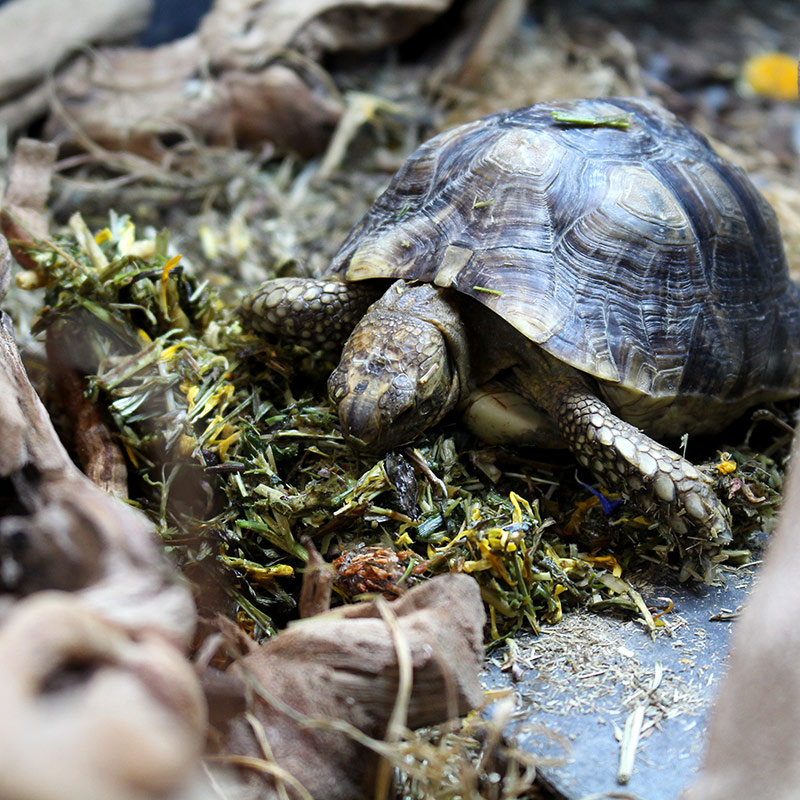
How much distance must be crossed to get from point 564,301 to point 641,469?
722mm

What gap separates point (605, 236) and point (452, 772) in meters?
2.14

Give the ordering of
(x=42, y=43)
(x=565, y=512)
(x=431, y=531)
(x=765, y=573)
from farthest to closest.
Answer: (x=42, y=43) < (x=565, y=512) < (x=431, y=531) < (x=765, y=573)

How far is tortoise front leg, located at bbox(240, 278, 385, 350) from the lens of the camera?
3.50m

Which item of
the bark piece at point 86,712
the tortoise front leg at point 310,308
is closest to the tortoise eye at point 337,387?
the tortoise front leg at point 310,308

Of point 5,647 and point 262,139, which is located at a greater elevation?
point 5,647

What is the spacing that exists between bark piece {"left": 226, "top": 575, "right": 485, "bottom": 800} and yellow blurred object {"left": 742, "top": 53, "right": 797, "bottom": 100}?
27.5 feet

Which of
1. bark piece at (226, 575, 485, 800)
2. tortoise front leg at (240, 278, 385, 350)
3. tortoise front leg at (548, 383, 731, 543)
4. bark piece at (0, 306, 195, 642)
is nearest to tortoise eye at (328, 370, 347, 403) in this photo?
tortoise front leg at (240, 278, 385, 350)

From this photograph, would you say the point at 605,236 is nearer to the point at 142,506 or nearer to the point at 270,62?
the point at 142,506

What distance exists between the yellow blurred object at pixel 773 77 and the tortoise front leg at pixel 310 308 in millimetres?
6939

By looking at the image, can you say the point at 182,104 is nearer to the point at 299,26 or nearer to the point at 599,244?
the point at 299,26

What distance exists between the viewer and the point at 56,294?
11.9 ft

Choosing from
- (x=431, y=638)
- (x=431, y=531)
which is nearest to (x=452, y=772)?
(x=431, y=638)

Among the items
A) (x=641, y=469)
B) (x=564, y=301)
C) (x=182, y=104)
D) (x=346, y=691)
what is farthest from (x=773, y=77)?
(x=346, y=691)

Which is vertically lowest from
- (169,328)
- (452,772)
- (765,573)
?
(452,772)
